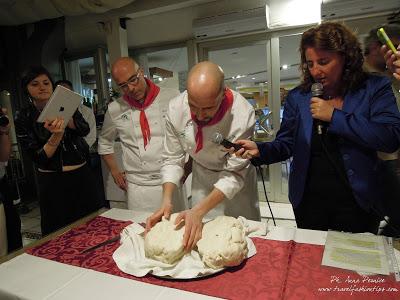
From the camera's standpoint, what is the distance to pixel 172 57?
517cm

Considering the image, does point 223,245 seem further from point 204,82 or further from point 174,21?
point 174,21

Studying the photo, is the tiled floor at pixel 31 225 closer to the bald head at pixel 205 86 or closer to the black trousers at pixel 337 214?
the bald head at pixel 205 86

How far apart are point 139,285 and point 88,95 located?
4716mm

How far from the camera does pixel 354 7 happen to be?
130 inches

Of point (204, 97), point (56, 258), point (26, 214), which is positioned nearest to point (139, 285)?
point (56, 258)

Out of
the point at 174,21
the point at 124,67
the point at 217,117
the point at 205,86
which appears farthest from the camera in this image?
the point at 174,21

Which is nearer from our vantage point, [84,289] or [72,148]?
[84,289]

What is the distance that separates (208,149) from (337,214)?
0.68 meters

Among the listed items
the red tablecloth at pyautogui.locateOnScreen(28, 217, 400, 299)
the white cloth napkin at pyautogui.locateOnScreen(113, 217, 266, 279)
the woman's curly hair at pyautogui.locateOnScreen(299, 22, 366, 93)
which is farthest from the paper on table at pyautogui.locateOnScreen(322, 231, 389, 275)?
the woman's curly hair at pyautogui.locateOnScreen(299, 22, 366, 93)

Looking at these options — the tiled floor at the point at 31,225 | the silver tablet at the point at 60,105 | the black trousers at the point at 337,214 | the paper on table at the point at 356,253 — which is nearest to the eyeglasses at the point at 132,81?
the silver tablet at the point at 60,105

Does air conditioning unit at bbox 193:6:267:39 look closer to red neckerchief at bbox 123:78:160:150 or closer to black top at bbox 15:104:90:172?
red neckerchief at bbox 123:78:160:150

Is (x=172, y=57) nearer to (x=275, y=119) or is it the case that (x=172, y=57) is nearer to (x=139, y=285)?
(x=275, y=119)

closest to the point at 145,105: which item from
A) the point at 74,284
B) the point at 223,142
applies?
the point at 223,142

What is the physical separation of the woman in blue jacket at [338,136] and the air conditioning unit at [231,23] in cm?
257
